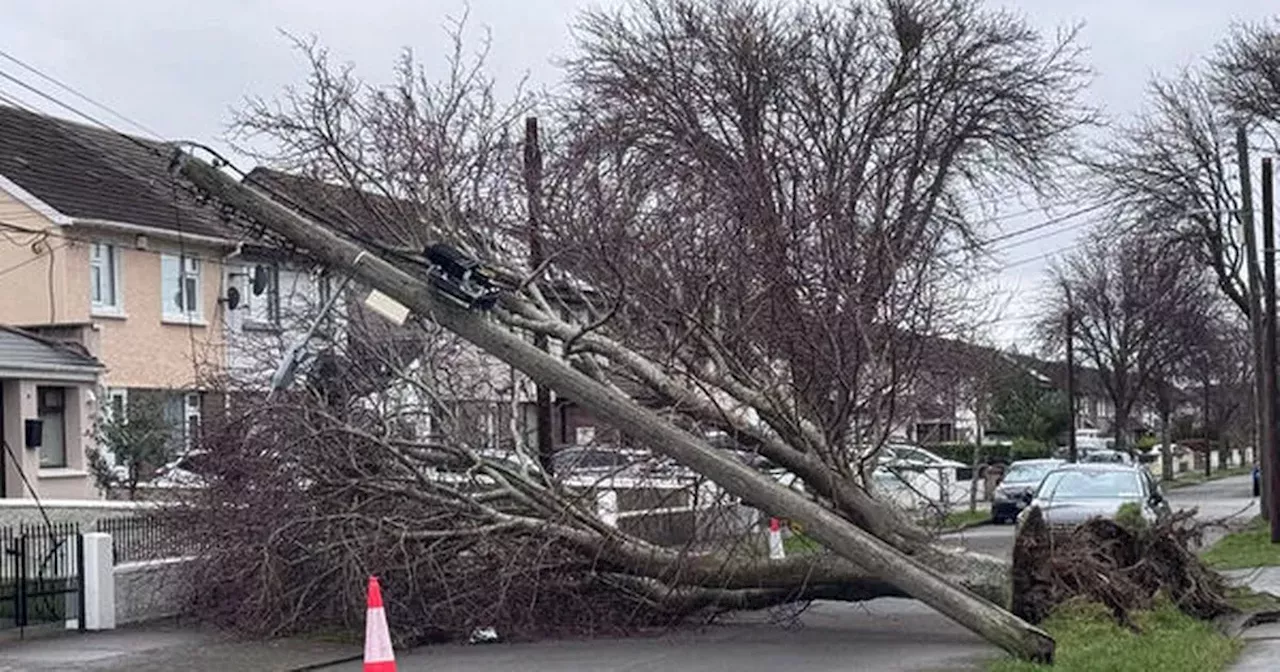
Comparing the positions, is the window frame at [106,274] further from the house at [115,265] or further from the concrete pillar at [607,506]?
the concrete pillar at [607,506]

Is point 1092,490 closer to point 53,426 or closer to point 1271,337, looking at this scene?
point 1271,337

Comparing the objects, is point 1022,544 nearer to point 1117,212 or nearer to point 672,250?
point 672,250

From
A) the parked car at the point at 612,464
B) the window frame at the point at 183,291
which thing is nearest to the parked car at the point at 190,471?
the parked car at the point at 612,464

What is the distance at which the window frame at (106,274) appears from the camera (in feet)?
114

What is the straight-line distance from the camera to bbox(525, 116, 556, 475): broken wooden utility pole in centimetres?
2228

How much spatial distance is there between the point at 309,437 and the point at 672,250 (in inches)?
173

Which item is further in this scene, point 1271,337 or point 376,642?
point 1271,337

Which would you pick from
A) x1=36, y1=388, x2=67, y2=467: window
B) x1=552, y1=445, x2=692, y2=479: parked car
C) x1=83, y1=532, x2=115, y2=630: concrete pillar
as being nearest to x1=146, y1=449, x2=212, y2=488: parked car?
x1=83, y1=532, x2=115, y2=630: concrete pillar

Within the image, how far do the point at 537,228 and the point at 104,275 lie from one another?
15.3 m

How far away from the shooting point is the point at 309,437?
61.6ft

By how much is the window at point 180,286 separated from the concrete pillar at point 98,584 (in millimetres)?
17433

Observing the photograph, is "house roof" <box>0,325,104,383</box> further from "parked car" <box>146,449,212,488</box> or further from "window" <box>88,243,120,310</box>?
"parked car" <box>146,449,212,488</box>

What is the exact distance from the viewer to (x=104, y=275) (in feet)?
115

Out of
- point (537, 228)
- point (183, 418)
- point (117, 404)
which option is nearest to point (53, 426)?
point (117, 404)
